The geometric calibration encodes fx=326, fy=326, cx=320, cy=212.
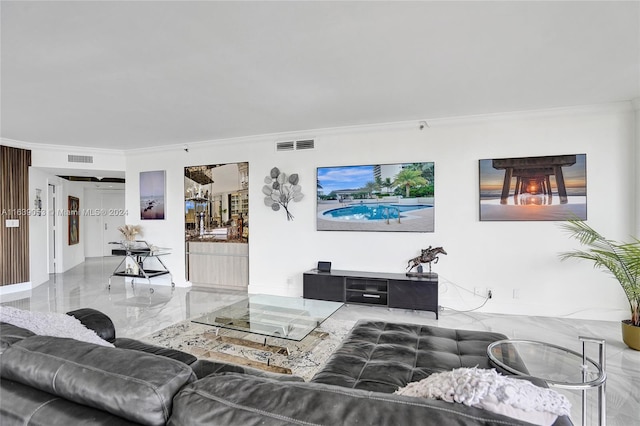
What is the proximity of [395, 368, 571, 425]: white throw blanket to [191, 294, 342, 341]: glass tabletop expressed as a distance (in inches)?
70.3

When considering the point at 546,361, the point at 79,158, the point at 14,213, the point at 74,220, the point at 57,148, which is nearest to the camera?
the point at 546,361

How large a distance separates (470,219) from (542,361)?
2712 millimetres

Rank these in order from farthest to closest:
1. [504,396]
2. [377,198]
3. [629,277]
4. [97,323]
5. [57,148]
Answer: [57,148] < [377,198] < [629,277] < [97,323] < [504,396]

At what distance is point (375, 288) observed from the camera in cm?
433

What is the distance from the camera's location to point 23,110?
12.9ft

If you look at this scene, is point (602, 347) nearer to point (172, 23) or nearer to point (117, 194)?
point (172, 23)

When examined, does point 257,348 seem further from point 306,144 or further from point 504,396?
point 306,144

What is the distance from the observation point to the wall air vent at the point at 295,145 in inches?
198

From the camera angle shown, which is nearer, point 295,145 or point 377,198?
point 377,198

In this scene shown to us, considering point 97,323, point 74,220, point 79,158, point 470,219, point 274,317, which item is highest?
point 79,158

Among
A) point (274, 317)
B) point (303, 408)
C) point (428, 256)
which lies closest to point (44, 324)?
point (303, 408)

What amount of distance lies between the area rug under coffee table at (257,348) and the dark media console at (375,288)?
94 centimetres

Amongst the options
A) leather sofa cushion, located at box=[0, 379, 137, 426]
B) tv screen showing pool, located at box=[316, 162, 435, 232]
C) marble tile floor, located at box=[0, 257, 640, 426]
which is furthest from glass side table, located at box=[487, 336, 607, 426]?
tv screen showing pool, located at box=[316, 162, 435, 232]

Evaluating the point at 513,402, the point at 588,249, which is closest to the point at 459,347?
the point at 513,402
